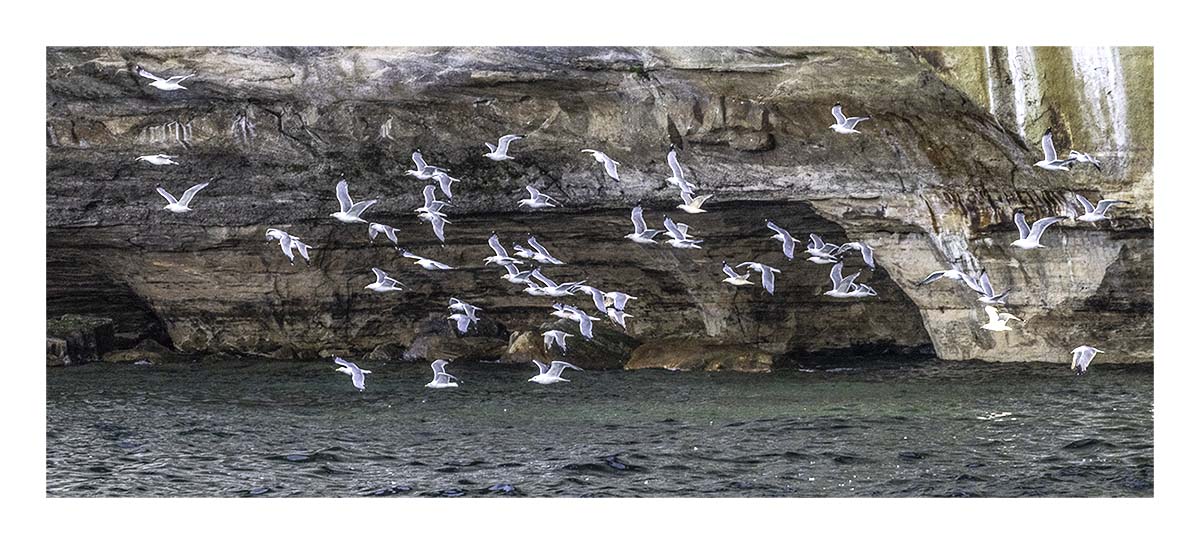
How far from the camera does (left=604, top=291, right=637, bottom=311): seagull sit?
2255 centimetres

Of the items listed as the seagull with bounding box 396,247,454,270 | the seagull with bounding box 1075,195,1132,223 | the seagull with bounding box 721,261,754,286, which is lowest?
the seagull with bounding box 721,261,754,286

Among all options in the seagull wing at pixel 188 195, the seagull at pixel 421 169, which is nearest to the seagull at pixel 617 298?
the seagull at pixel 421 169

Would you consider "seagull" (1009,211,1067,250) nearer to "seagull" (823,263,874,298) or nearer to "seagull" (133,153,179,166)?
"seagull" (823,263,874,298)

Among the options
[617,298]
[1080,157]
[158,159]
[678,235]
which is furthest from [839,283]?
[158,159]

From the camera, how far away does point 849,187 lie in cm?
2069

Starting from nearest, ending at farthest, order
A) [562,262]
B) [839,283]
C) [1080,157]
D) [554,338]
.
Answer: [1080,157], [839,283], [554,338], [562,262]

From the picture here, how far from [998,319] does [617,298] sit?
5738 mm

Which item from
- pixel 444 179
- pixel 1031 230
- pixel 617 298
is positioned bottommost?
pixel 617 298

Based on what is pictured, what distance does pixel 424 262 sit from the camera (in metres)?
22.3

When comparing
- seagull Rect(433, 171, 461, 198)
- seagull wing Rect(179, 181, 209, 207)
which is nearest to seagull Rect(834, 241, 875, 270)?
seagull Rect(433, 171, 461, 198)

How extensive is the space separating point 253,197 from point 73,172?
2584mm

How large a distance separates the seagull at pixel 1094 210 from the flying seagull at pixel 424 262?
30.3 feet

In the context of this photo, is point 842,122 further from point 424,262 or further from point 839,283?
point 424,262

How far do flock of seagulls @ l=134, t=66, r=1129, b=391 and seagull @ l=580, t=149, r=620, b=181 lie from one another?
11 millimetres
